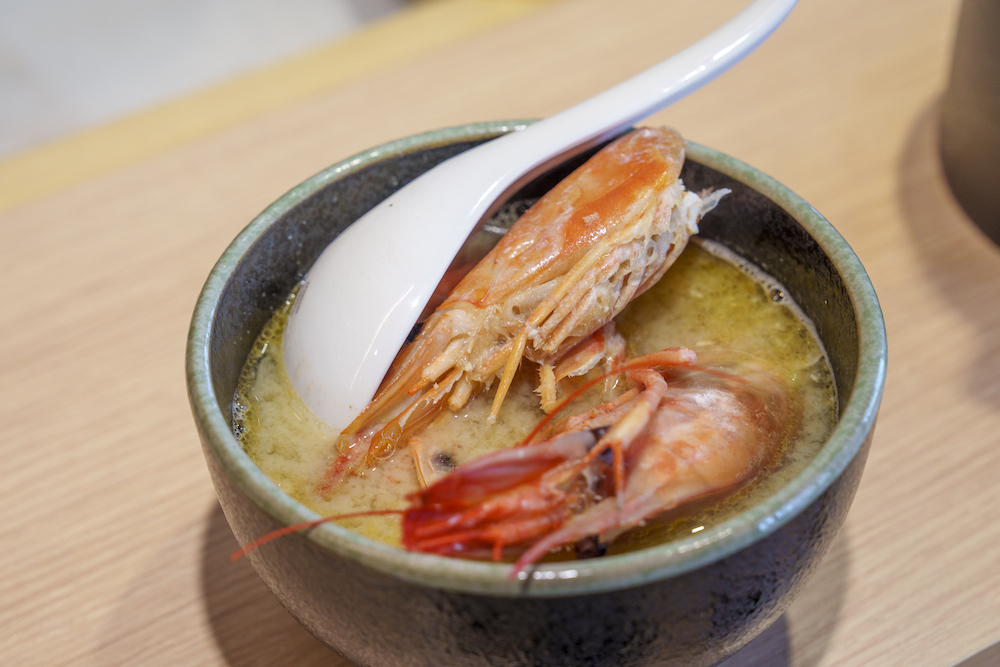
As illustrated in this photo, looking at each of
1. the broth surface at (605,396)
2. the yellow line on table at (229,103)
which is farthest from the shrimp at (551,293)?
A: the yellow line on table at (229,103)

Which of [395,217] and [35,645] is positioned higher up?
[395,217]

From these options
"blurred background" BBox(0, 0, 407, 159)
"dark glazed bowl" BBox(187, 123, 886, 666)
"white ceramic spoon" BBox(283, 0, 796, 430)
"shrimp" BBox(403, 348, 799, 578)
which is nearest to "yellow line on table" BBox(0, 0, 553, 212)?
"white ceramic spoon" BBox(283, 0, 796, 430)

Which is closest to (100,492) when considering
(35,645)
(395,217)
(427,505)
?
(35,645)

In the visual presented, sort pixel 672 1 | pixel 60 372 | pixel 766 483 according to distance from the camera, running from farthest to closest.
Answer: pixel 672 1, pixel 60 372, pixel 766 483

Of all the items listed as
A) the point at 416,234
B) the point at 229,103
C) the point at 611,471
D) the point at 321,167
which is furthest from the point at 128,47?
the point at 611,471

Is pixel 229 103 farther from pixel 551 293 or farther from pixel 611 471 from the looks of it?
pixel 611 471

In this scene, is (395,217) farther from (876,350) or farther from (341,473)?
(876,350)

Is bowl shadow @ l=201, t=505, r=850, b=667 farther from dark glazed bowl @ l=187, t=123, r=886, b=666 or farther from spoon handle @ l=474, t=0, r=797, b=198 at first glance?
spoon handle @ l=474, t=0, r=797, b=198
